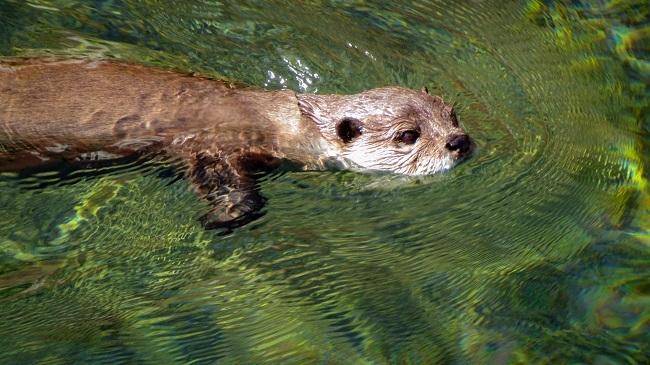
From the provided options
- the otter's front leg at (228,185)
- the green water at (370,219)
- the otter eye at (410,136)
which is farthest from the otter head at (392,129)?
the otter's front leg at (228,185)

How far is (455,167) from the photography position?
15.7 ft

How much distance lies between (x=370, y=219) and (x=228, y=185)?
763 mm

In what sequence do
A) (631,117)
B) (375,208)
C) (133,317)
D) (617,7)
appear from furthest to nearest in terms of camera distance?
(617,7) → (631,117) → (375,208) → (133,317)

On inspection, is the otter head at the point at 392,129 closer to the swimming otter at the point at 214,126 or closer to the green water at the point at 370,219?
the swimming otter at the point at 214,126

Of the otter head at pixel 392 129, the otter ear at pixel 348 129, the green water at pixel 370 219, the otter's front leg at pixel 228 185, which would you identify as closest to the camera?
the green water at pixel 370 219

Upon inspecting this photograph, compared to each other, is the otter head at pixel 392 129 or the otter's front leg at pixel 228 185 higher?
the otter head at pixel 392 129

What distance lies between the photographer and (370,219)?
4.47 meters

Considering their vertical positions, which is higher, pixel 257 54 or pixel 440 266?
pixel 257 54

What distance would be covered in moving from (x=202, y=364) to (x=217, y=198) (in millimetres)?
1237

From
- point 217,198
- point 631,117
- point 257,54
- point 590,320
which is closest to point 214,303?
point 217,198

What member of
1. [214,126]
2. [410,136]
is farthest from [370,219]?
[214,126]

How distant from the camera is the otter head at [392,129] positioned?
189 inches

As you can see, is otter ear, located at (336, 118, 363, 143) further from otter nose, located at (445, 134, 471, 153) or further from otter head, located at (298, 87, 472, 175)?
otter nose, located at (445, 134, 471, 153)

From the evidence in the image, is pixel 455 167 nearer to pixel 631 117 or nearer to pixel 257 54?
pixel 631 117
